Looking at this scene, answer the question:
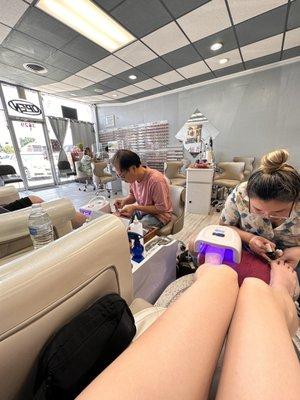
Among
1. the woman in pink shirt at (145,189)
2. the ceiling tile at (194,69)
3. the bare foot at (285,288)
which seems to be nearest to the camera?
the bare foot at (285,288)

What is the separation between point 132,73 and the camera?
143 inches

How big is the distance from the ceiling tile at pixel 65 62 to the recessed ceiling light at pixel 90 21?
2.13 ft

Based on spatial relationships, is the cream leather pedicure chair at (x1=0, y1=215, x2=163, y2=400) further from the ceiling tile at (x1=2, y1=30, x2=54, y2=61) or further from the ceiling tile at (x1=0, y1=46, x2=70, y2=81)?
the ceiling tile at (x1=0, y1=46, x2=70, y2=81)

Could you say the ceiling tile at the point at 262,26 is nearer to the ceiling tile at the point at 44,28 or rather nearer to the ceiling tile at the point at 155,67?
the ceiling tile at the point at 155,67

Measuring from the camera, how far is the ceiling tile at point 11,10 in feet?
6.07

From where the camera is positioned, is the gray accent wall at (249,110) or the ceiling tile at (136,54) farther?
the gray accent wall at (249,110)

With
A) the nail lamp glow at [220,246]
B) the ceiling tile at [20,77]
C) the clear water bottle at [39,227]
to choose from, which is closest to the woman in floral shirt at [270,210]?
the nail lamp glow at [220,246]

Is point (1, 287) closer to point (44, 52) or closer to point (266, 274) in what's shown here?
point (266, 274)

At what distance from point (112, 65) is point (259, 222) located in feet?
11.5

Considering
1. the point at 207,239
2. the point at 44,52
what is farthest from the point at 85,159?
the point at 207,239

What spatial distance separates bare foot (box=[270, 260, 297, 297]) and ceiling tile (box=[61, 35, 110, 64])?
3.20 meters

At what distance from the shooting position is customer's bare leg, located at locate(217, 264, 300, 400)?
36 centimetres

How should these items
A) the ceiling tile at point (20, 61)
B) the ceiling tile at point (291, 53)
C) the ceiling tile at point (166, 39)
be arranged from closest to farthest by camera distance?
the ceiling tile at point (166, 39) → the ceiling tile at point (20, 61) → the ceiling tile at point (291, 53)

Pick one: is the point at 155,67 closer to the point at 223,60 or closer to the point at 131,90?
the point at 223,60
